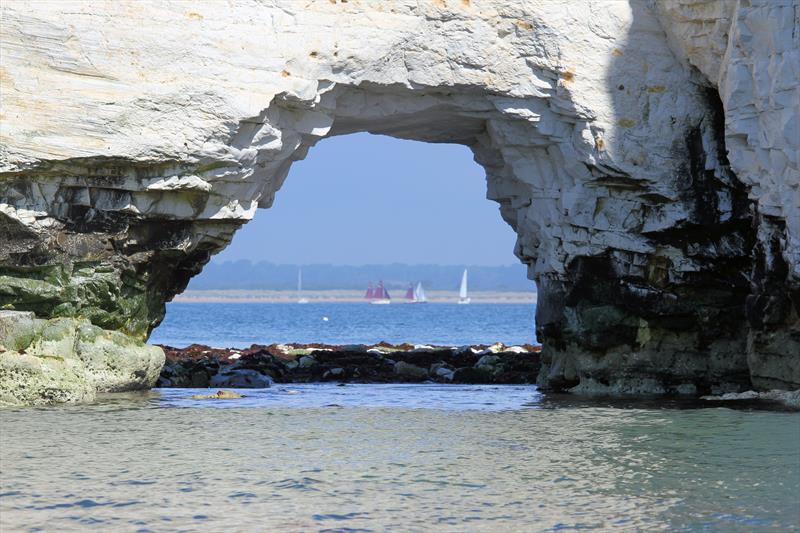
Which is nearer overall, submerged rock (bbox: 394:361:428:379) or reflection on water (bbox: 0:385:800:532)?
reflection on water (bbox: 0:385:800:532)

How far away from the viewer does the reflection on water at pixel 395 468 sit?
11.3 metres

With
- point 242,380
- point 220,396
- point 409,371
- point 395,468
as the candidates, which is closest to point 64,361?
point 220,396

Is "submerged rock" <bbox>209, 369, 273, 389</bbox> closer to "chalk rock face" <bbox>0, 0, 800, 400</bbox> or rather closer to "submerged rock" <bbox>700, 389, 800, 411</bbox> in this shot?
"chalk rock face" <bbox>0, 0, 800, 400</bbox>

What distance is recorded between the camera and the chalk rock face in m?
19.8

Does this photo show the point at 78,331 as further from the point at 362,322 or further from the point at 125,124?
the point at 362,322

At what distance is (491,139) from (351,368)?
8603mm

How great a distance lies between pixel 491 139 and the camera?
24203 millimetres

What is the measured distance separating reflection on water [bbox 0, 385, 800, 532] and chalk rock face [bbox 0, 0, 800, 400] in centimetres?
299

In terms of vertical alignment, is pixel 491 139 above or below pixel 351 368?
above

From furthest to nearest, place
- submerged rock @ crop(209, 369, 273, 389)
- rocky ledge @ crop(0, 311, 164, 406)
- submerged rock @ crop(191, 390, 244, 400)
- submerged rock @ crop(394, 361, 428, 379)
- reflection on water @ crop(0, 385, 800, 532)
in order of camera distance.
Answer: submerged rock @ crop(394, 361, 428, 379) < submerged rock @ crop(209, 369, 273, 389) < submerged rock @ crop(191, 390, 244, 400) < rocky ledge @ crop(0, 311, 164, 406) < reflection on water @ crop(0, 385, 800, 532)

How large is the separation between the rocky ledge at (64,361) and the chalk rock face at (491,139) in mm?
565

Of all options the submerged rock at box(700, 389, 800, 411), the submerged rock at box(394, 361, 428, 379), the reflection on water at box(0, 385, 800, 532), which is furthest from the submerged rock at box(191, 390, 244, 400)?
the submerged rock at box(700, 389, 800, 411)

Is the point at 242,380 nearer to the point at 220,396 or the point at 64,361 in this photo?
the point at 220,396

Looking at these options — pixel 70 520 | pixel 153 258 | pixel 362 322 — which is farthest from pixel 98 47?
pixel 362 322
